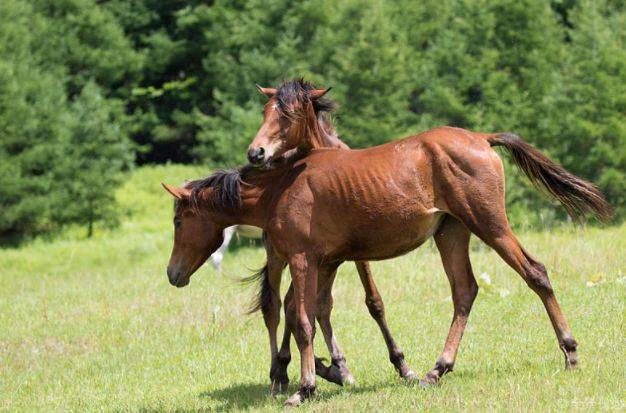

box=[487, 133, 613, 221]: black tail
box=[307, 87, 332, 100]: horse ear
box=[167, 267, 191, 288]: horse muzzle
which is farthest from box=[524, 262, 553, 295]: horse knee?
box=[167, 267, 191, 288]: horse muzzle

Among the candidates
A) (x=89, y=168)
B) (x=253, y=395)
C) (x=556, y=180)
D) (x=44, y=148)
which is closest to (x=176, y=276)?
(x=253, y=395)

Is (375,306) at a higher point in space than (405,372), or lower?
higher

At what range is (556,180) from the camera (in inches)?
316

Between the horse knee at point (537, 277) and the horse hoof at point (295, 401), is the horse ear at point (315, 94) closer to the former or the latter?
the horse knee at point (537, 277)

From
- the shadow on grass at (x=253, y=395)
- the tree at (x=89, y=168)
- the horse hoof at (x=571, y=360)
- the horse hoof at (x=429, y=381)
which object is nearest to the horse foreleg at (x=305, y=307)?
the shadow on grass at (x=253, y=395)

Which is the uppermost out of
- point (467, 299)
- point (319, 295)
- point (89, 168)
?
point (467, 299)

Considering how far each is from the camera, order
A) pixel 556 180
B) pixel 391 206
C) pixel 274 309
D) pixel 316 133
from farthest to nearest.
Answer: pixel 274 309 < pixel 316 133 < pixel 556 180 < pixel 391 206

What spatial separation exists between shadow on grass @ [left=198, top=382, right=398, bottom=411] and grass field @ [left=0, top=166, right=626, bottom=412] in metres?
0.03

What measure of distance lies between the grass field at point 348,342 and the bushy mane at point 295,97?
8.17ft

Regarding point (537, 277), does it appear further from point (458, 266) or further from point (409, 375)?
point (409, 375)

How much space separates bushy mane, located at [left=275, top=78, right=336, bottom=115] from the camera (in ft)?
26.7

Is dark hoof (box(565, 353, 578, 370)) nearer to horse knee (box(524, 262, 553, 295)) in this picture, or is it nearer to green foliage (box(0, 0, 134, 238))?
horse knee (box(524, 262, 553, 295))

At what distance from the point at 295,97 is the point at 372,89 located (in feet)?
84.4

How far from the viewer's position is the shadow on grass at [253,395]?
796 centimetres
